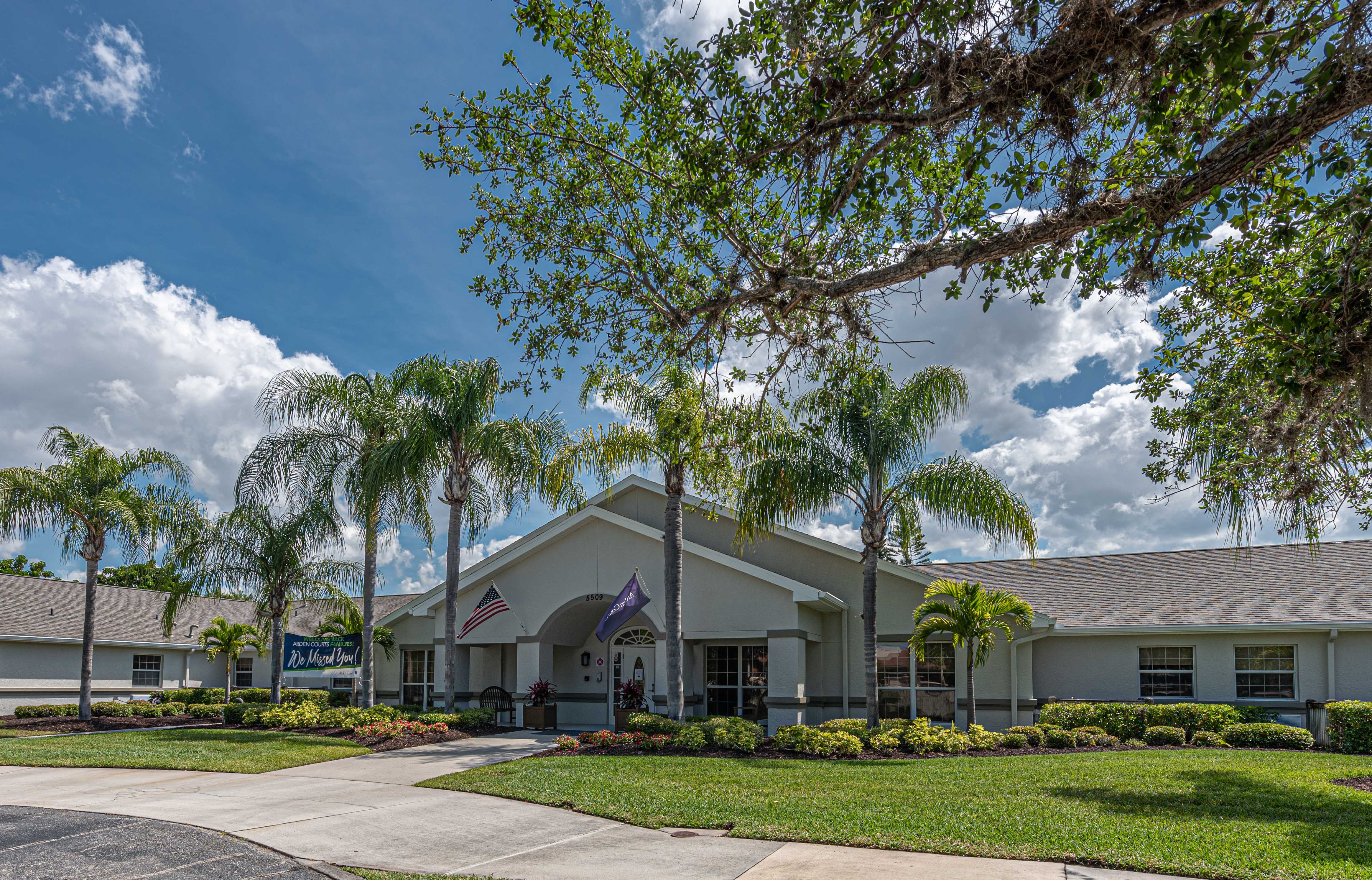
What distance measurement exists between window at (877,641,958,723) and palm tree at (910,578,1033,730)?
913 mm

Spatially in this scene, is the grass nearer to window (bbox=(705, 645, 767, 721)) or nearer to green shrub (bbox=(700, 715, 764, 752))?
green shrub (bbox=(700, 715, 764, 752))

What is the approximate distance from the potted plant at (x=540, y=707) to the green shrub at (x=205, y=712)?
9520 mm

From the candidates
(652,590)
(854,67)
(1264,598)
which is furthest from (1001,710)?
(854,67)

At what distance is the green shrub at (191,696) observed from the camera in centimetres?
2938

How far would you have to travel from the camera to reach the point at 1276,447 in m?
9.27

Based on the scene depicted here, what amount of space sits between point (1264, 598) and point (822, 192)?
17.9 m

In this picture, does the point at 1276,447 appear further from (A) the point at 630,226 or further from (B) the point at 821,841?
(A) the point at 630,226

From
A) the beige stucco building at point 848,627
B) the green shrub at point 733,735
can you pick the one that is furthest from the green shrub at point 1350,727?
the green shrub at point 733,735

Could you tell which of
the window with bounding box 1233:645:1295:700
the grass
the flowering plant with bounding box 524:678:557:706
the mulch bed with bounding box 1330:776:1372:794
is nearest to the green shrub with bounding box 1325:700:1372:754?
the window with bounding box 1233:645:1295:700

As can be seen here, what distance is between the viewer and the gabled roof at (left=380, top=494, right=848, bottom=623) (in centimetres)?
1959

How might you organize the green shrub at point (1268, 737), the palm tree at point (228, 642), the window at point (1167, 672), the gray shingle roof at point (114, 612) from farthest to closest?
the palm tree at point (228, 642) < the gray shingle roof at point (114, 612) < the window at point (1167, 672) < the green shrub at point (1268, 737)

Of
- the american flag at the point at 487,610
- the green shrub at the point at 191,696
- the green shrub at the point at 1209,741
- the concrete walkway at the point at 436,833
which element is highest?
the american flag at the point at 487,610

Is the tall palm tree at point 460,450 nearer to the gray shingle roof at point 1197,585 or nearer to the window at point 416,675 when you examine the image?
the window at point 416,675

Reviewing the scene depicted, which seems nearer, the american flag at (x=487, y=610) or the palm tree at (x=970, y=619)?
the palm tree at (x=970, y=619)
